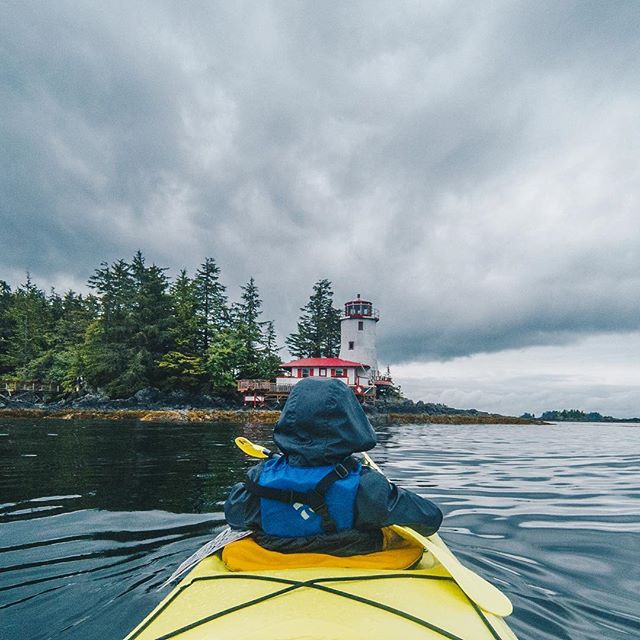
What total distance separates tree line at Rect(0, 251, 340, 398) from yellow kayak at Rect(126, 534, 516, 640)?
4336 centimetres

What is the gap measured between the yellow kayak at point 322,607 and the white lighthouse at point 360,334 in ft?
160

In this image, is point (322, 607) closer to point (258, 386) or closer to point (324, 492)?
point (324, 492)

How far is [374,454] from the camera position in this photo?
13289 mm

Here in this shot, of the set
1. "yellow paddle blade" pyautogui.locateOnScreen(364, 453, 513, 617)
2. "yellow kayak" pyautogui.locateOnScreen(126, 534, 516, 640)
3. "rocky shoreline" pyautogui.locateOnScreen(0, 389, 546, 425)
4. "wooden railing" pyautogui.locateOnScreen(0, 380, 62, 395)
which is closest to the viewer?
"yellow kayak" pyautogui.locateOnScreen(126, 534, 516, 640)

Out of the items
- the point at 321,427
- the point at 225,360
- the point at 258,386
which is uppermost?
the point at 225,360

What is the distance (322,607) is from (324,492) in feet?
2.26

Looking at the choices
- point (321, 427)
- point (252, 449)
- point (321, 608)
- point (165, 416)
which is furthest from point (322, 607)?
point (165, 416)

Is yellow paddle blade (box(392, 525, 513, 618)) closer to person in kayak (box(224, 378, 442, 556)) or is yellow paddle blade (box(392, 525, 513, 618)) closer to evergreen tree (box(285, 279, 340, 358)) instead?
person in kayak (box(224, 378, 442, 556))

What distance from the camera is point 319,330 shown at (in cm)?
6384

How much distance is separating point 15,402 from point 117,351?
10.6 m

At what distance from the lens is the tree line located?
148ft

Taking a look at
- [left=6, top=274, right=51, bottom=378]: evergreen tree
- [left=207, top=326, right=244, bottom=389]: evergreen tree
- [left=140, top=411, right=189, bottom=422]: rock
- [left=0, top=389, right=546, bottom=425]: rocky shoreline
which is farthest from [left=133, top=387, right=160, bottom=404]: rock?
[left=6, top=274, right=51, bottom=378]: evergreen tree

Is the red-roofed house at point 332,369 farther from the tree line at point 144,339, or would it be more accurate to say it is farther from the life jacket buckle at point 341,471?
the life jacket buckle at point 341,471

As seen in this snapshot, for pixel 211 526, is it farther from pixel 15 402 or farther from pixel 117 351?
pixel 15 402
